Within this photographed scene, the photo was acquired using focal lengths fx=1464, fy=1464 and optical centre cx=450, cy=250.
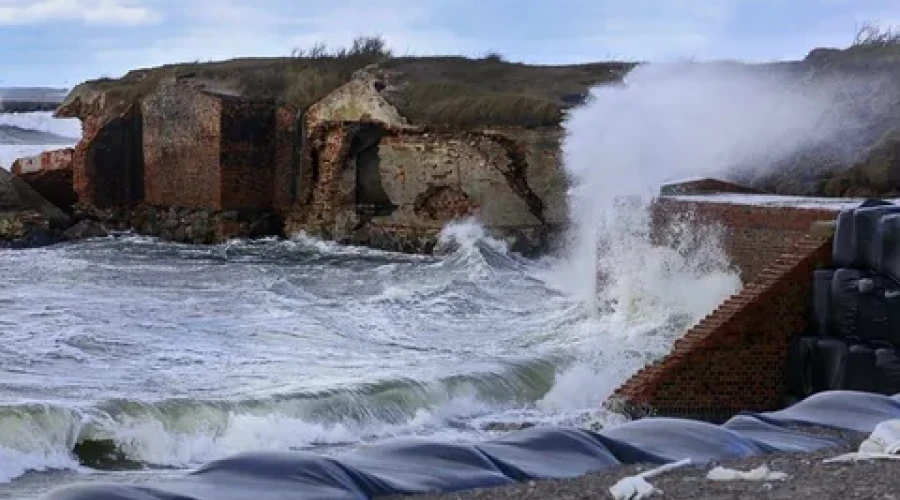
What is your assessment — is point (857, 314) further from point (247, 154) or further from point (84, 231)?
point (84, 231)

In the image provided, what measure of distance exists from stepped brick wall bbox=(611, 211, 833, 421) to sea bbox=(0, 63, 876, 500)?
1.40 ft

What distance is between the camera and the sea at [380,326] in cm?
1260

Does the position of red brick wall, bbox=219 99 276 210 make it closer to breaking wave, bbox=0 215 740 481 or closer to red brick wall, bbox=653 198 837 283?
breaking wave, bbox=0 215 740 481

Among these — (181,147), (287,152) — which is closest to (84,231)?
(181,147)

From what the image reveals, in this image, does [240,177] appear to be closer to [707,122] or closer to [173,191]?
[173,191]

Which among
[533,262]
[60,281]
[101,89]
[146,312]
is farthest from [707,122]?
[101,89]

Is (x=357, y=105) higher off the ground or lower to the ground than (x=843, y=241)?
higher

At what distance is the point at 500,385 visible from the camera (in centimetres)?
1468

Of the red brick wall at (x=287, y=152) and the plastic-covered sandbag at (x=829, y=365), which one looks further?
the red brick wall at (x=287, y=152)

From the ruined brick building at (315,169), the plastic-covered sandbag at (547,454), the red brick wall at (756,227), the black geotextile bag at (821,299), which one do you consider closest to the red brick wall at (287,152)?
the ruined brick building at (315,169)

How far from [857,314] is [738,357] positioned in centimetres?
107

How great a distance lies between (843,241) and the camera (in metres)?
11.8

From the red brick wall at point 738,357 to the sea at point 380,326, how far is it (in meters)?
0.46

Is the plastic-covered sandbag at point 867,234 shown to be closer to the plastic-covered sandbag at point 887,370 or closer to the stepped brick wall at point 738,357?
the stepped brick wall at point 738,357
